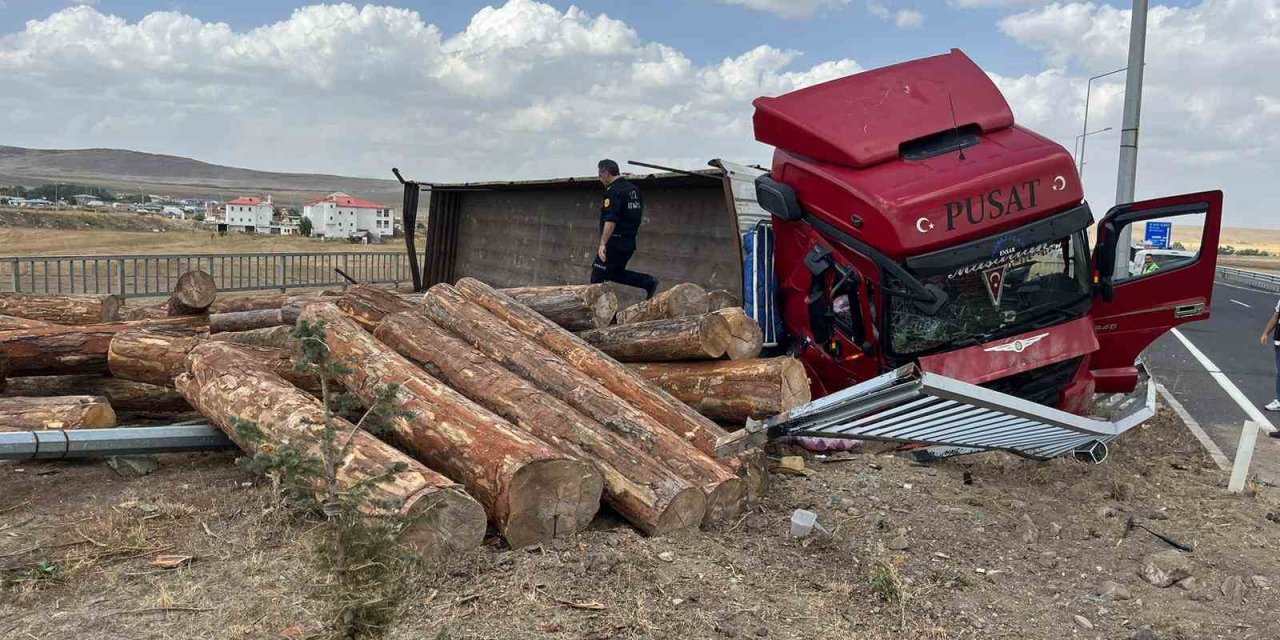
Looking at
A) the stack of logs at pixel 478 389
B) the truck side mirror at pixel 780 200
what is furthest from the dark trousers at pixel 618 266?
the truck side mirror at pixel 780 200

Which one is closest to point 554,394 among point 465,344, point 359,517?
point 465,344

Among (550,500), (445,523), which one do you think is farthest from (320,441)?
(550,500)

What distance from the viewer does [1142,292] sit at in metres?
6.75

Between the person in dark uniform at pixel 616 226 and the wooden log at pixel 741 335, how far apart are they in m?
3.15

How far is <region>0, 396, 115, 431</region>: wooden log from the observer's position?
618 cm

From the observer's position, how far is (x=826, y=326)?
6.86 meters

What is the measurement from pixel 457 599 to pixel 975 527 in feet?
9.84

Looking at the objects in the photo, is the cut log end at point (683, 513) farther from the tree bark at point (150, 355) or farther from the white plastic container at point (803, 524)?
the tree bark at point (150, 355)

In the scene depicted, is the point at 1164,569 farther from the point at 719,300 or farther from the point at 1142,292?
the point at 719,300

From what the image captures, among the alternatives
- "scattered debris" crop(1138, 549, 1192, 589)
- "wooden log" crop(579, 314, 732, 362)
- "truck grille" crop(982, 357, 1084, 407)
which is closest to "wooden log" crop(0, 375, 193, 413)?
"wooden log" crop(579, 314, 732, 362)

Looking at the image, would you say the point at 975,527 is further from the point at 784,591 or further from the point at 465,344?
the point at 465,344

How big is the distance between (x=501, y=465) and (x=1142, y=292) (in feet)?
15.8

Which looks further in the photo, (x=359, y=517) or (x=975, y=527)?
(x=975, y=527)

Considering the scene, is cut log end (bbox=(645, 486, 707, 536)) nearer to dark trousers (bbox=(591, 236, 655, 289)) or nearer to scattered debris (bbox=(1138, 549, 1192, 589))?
scattered debris (bbox=(1138, 549, 1192, 589))
